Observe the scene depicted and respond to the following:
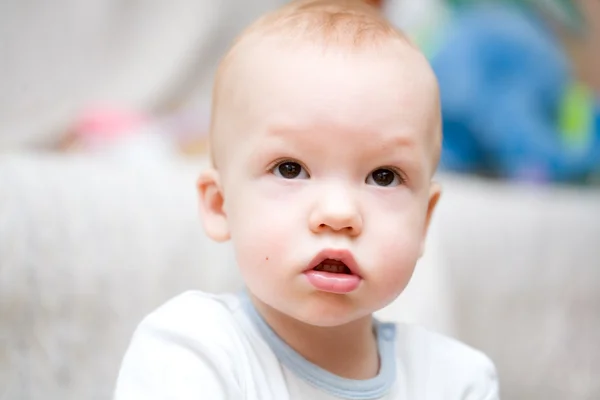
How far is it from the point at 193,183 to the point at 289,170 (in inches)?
26.6

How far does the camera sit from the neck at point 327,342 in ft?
2.48

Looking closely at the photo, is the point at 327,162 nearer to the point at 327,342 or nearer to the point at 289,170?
the point at 289,170

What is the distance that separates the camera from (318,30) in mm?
715

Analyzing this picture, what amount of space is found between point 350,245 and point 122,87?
49.5 inches

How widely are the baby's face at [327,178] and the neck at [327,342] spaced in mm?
54

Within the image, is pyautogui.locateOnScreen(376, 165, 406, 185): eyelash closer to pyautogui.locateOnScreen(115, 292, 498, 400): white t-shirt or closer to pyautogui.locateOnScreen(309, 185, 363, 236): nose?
pyautogui.locateOnScreen(309, 185, 363, 236): nose

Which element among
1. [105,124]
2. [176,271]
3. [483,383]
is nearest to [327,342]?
[483,383]

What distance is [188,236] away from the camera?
1296 millimetres

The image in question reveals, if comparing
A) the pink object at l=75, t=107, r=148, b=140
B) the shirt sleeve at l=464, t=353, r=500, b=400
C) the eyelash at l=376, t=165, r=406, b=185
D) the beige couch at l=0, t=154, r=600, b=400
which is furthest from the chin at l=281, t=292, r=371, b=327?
the pink object at l=75, t=107, r=148, b=140

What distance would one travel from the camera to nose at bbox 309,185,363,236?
Result: 650mm

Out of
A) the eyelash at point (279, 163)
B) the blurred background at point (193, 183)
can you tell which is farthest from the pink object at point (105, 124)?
the eyelash at point (279, 163)

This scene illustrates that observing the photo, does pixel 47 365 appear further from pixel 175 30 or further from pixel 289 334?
pixel 175 30

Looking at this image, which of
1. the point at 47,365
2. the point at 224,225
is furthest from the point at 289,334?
the point at 47,365

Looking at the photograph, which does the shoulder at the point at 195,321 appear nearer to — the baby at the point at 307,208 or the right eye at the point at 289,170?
the baby at the point at 307,208
